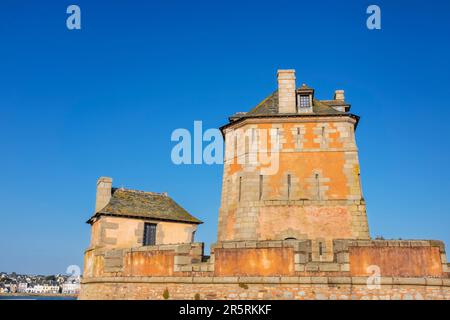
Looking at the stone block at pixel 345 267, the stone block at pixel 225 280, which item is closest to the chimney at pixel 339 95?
the stone block at pixel 345 267

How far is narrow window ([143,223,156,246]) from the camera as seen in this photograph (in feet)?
80.7

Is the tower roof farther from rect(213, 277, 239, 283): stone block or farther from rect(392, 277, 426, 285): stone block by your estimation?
rect(392, 277, 426, 285): stone block

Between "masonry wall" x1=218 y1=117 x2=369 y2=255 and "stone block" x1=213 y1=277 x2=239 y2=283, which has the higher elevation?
"masonry wall" x1=218 y1=117 x2=369 y2=255

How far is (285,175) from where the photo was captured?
19.4 metres

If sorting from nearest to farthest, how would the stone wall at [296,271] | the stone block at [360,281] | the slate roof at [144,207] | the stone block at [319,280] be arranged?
1. the stone wall at [296,271]
2. the stone block at [360,281]
3. the stone block at [319,280]
4. the slate roof at [144,207]

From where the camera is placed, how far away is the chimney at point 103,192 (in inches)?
996

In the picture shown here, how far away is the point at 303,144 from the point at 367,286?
889 cm

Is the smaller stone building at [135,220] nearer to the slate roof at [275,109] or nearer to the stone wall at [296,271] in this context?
the slate roof at [275,109]

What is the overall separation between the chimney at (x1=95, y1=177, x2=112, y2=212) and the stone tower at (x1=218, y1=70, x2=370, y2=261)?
834 centimetres

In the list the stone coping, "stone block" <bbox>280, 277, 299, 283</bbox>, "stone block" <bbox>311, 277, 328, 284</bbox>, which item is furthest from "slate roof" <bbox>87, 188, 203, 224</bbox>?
"stone block" <bbox>311, 277, 328, 284</bbox>

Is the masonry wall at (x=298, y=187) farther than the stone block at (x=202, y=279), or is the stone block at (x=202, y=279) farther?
the masonry wall at (x=298, y=187)

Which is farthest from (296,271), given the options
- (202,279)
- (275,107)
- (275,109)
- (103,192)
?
(103,192)

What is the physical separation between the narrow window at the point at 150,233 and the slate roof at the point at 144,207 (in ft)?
1.69
